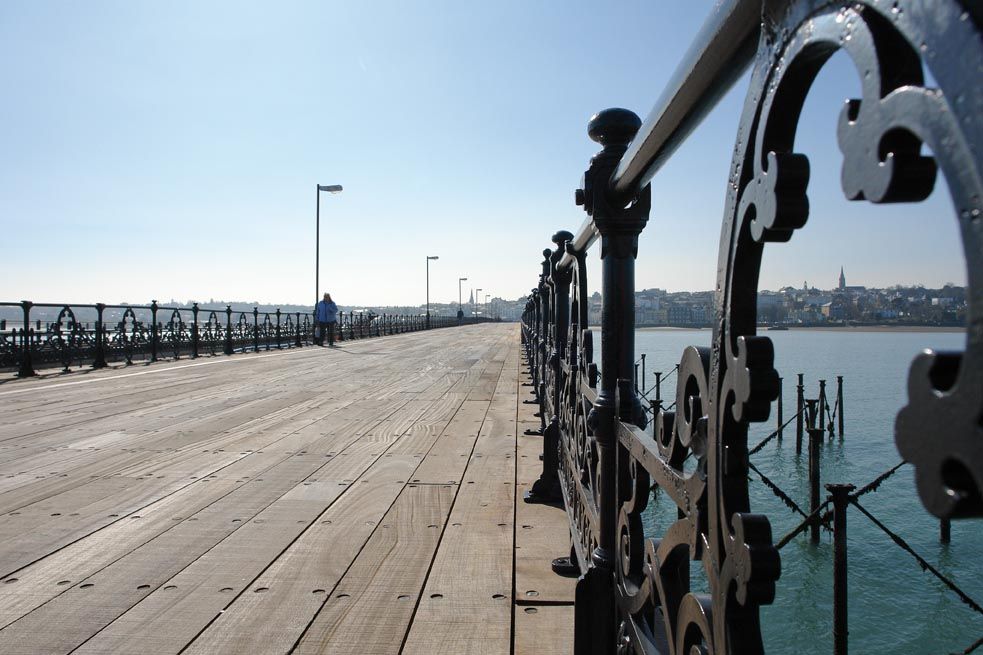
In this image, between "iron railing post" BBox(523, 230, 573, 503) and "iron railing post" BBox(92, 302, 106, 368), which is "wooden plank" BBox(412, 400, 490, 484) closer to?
"iron railing post" BBox(523, 230, 573, 503)

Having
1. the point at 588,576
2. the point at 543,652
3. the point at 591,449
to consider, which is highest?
the point at 591,449

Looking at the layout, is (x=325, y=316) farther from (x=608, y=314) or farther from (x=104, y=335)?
(x=608, y=314)

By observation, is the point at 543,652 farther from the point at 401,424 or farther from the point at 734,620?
the point at 401,424

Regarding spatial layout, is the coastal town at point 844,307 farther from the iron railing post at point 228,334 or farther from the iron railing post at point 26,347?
the iron railing post at point 228,334

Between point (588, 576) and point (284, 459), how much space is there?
3.09 meters

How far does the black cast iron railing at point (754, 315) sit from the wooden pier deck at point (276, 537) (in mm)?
662

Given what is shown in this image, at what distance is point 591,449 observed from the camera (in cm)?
217

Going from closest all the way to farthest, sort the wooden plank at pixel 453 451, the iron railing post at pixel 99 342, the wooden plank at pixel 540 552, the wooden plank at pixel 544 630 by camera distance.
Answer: the wooden plank at pixel 544 630 → the wooden plank at pixel 540 552 → the wooden plank at pixel 453 451 → the iron railing post at pixel 99 342

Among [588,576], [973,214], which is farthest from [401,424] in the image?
[973,214]

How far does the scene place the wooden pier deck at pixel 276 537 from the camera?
210 cm

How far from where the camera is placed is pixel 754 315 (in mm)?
835

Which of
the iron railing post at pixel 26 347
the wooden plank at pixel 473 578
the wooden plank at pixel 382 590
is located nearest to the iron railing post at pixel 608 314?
the wooden plank at pixel 473 578

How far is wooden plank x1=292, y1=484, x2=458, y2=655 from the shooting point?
2.03 m

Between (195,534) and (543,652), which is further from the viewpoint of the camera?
(195,534)
